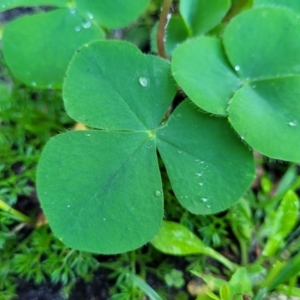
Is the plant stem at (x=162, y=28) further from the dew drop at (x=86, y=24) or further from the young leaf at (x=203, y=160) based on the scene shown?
the young leaf at (x=203, y=160)

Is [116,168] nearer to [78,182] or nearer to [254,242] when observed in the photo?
[78,182]

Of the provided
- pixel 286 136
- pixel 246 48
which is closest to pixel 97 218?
pixel 286 136

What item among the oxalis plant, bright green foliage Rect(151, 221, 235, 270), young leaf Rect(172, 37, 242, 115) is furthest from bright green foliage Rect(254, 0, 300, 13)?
bright green foliage Rect(151, 221, 235, 270)

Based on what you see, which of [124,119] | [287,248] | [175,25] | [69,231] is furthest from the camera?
[175,25]

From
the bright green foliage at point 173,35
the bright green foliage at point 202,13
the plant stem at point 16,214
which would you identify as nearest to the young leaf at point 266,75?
the bright green foliage at point 202,13

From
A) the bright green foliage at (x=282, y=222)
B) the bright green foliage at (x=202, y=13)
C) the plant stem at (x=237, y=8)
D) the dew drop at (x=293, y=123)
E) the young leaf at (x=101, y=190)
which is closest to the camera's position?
the young leaf at (x=101, y=190)

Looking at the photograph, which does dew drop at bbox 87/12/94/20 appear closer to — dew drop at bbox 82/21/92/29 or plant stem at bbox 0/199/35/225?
dew drop at bbox 82/21/92/29

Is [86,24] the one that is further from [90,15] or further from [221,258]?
[221,258]
